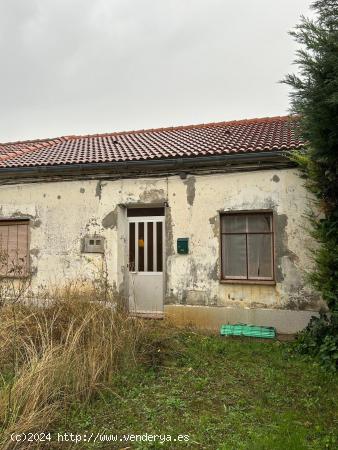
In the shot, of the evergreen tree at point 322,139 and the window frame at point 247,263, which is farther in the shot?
the window frame at point 247,263

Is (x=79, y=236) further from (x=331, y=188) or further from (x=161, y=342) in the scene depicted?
(x=331, y=188)

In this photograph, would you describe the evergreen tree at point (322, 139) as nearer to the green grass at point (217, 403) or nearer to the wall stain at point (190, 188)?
the green grass at point (217, 403)

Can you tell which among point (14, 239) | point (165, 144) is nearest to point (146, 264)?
point (165, 144)

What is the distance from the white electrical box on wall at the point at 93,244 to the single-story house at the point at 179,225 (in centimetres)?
2

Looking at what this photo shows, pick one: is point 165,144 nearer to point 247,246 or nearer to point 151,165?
point 151,165

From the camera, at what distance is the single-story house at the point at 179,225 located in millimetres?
7672

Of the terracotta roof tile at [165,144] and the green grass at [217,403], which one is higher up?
the terracotta roof tile at [165,144]

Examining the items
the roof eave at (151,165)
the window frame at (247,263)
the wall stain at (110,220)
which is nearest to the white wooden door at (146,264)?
the wall stain at (110,220)

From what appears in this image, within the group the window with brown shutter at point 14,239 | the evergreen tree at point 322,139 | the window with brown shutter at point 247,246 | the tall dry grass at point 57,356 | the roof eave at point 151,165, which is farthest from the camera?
the window with brown shutter at point 14,239

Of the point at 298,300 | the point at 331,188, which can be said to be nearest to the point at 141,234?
the point at 298,300

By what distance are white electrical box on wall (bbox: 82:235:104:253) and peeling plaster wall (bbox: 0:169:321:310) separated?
121 mm

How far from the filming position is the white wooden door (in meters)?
9.03

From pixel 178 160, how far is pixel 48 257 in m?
3.97

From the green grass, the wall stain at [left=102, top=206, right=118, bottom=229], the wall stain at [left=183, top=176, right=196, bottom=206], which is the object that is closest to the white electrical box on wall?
the wall stain at [left=102, top=206, right=118, bottom=229]
